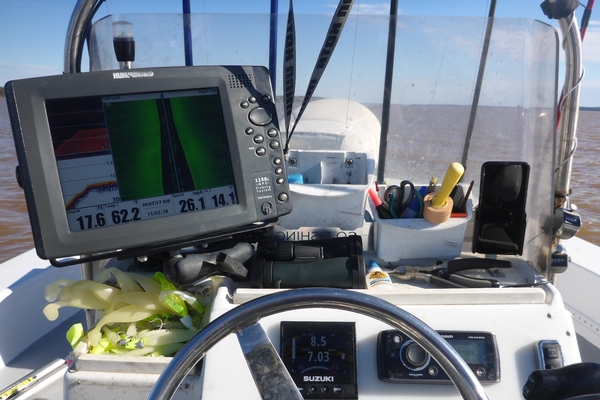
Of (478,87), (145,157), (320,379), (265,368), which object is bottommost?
(320,379)

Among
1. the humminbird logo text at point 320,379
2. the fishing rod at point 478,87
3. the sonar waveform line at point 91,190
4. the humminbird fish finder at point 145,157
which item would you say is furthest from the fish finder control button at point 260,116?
the fishing rod at point 478,87

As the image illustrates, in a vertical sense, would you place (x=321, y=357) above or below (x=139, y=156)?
below

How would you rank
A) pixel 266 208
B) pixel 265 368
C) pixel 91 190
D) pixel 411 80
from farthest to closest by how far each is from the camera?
pixel 411 80 → pixel 266 208 → pixel 91 190 → pixel 265 368

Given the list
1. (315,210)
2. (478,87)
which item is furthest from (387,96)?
(315,210)

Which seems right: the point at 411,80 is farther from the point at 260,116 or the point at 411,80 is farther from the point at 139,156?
the point at 139,156

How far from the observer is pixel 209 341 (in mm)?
664

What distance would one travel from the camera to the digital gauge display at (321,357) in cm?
93

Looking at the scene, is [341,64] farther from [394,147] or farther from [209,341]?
[209,341]

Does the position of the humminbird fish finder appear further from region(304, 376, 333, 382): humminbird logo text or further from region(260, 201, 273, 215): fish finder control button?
region(304, 376, 333, 382): humminbird logo text

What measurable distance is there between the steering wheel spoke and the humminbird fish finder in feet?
1.14

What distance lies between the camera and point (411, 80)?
148 cm

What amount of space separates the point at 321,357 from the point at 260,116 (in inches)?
20.6

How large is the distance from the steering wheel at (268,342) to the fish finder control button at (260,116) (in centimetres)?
47

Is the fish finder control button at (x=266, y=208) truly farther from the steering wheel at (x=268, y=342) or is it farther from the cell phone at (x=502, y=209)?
the cell phone at (x=502, y=209)
